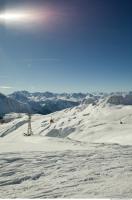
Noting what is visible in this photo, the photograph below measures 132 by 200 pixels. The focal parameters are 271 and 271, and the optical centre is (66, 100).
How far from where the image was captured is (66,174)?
8617 mm

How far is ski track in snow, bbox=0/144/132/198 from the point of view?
269 inches

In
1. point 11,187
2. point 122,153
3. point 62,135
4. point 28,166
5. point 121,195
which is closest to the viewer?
point 121,195

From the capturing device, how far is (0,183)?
7898mm

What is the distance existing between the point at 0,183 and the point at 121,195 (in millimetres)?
3582

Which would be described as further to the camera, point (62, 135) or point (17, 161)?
point (62, 135)

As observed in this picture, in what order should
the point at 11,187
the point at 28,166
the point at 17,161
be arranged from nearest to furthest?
the point at 11,187, the point at 28,166, the point at 17,161

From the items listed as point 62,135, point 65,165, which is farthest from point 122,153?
point 62,135

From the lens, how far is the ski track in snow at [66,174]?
269 inches

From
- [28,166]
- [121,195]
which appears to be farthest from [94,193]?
[28,166]

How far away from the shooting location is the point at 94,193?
6617 millimetres

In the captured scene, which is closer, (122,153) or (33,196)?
(33,196)

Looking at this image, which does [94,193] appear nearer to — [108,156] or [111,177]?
[111,177]

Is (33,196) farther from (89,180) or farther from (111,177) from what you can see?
(111,177)

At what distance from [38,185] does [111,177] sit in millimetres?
2184
